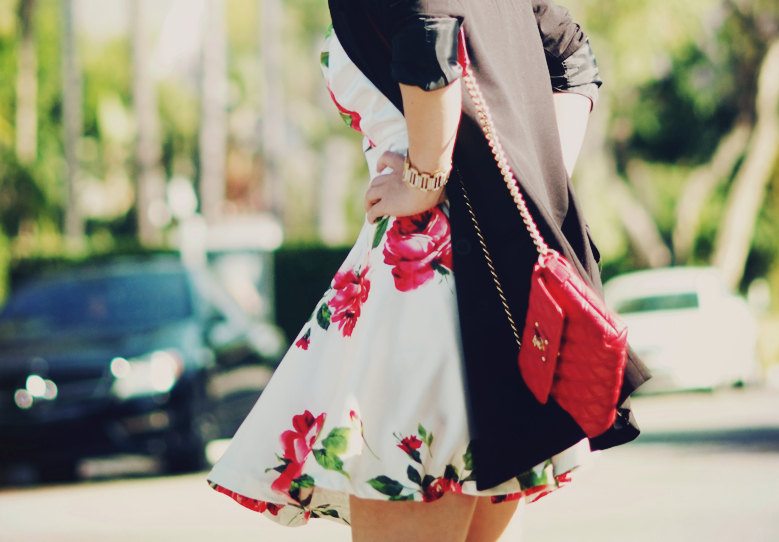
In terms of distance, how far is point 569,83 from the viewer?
8.93 ft

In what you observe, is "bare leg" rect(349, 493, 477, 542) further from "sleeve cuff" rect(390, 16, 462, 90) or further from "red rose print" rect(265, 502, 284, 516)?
"sleeve cuff" rect(390, 16, 462, 90)

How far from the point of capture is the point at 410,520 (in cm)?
226

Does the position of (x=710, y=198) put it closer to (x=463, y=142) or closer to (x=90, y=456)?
(x=90, y=456)

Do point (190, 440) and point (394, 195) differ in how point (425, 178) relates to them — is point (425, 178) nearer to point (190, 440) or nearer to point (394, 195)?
point (394, 195)

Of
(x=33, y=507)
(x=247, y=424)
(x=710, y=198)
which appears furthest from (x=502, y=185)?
(x=710, y=198)

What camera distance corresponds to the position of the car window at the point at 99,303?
405 inches

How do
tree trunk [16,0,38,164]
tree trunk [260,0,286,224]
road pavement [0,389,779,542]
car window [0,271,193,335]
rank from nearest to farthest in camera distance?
road pavement [0,389,779,542] < car window [0,271,193,335] < tree trunk [260,0,286,224] < tree trunk [16,0,38,164]

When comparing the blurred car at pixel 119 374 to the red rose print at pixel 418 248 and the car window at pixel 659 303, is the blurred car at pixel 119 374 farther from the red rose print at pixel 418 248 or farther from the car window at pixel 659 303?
the car window at pixel 659 303

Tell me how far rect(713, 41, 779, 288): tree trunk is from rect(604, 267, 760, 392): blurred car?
5979mm

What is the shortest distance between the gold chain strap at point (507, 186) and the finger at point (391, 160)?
0.12m

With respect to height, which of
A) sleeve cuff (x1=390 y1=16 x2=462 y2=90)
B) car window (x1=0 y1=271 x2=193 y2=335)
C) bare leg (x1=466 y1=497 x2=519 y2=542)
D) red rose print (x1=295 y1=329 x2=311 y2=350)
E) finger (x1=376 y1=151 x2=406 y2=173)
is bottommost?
car window (x1=0 y1=271 x2=193 y2=335)

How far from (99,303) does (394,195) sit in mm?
8432

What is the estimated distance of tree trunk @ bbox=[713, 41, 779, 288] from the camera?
25.7 m

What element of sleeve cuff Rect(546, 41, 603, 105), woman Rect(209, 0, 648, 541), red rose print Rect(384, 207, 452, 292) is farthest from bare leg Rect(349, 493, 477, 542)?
sleeve cuff Rect(546, 41, 603, 105)
